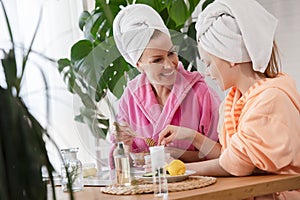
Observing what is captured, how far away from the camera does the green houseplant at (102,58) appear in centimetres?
200

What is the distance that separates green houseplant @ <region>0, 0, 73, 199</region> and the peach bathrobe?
1.09 meters

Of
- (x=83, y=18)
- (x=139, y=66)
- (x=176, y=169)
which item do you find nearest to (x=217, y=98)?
(x=139, y=66)

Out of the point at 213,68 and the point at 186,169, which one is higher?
the point at 213,68

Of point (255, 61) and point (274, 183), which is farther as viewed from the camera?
point (255, 61)

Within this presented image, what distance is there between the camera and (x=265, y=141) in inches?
69.6

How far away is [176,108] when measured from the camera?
6.72 ft

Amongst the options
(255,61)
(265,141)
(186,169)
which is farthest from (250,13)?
(186,169)

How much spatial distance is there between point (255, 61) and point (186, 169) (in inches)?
15.9

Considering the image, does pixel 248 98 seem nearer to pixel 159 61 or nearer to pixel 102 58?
pixel 159 61

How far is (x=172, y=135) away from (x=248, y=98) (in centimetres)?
29

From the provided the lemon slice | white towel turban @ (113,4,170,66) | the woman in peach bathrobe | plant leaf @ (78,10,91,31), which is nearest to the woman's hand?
the woman in peach bathrobe

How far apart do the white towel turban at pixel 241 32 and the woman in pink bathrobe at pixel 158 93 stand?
19 cm

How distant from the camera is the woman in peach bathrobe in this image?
1775mm

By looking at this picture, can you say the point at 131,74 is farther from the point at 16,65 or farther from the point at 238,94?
the point at 16,65
